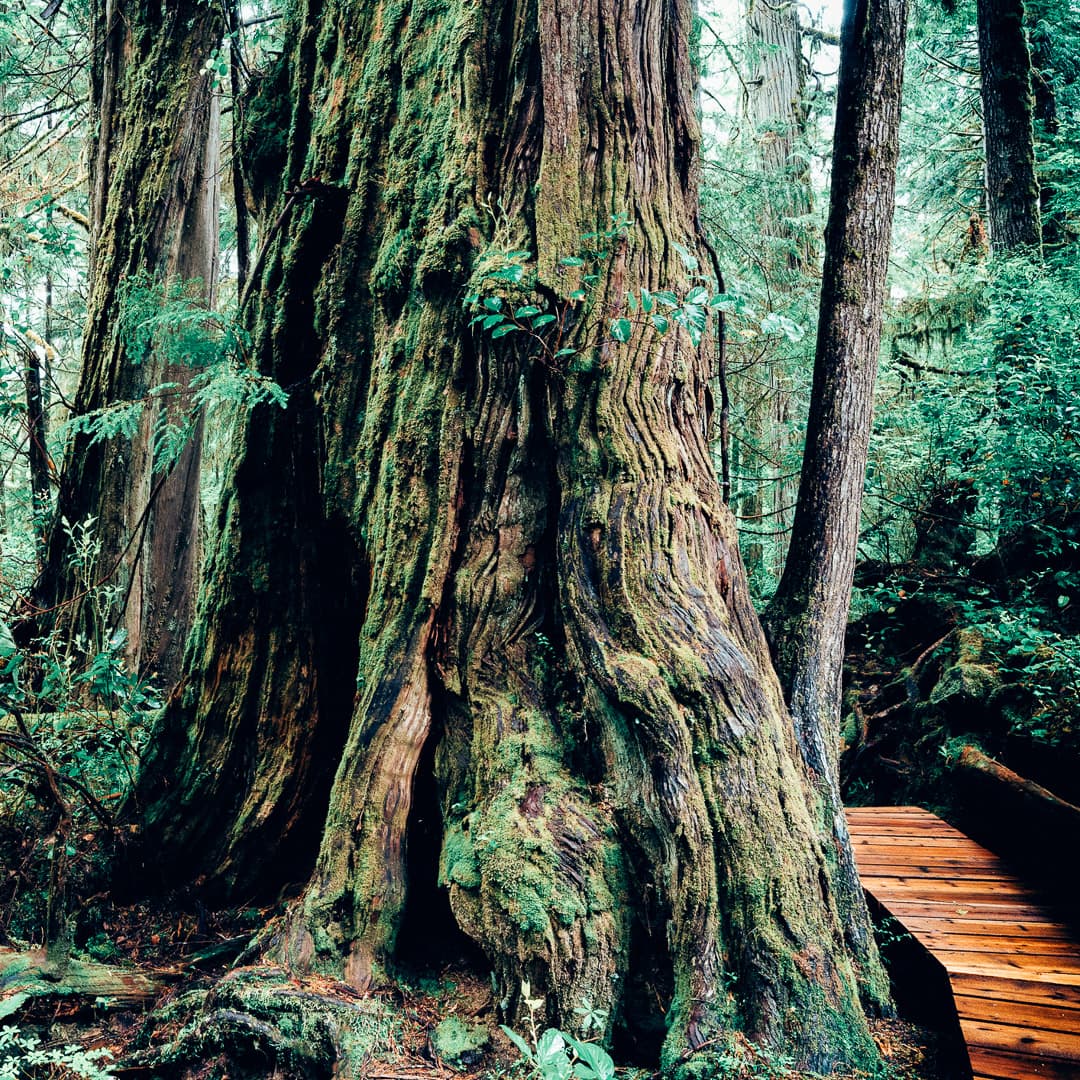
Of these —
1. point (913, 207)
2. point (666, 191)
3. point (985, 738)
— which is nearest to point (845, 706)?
point (985, 738)

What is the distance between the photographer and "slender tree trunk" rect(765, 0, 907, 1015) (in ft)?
13.2

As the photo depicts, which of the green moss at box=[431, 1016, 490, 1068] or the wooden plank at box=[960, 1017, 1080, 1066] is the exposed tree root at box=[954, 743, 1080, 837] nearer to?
the wooden plank at box=[960, 1017, 1080, 1066]

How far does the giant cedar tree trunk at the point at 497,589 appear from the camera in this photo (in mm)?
2828

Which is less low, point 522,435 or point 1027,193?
point 1027,193

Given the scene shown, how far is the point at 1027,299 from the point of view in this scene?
257 inches

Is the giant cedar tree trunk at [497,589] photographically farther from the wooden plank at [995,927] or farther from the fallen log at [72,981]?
the wooden plank at [995,927]

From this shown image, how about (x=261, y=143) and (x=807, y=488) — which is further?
(x=261, y=143)

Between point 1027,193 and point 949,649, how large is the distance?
504 centimetres

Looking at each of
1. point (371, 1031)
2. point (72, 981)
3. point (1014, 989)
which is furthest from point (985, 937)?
point (72, 981)

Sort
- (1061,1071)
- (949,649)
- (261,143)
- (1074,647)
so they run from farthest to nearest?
(949,649)
(1074,647)
(261,143)
(1061,1071)

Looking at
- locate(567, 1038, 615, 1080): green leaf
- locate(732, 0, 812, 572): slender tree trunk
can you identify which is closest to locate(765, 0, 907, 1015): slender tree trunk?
locate(567, 1038, 615, 1080): green leaf

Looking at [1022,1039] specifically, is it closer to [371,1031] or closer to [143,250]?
[371,1031]

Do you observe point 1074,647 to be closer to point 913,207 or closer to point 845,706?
point 845,706

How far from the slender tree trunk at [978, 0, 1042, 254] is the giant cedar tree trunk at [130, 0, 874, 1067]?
5.87 m
